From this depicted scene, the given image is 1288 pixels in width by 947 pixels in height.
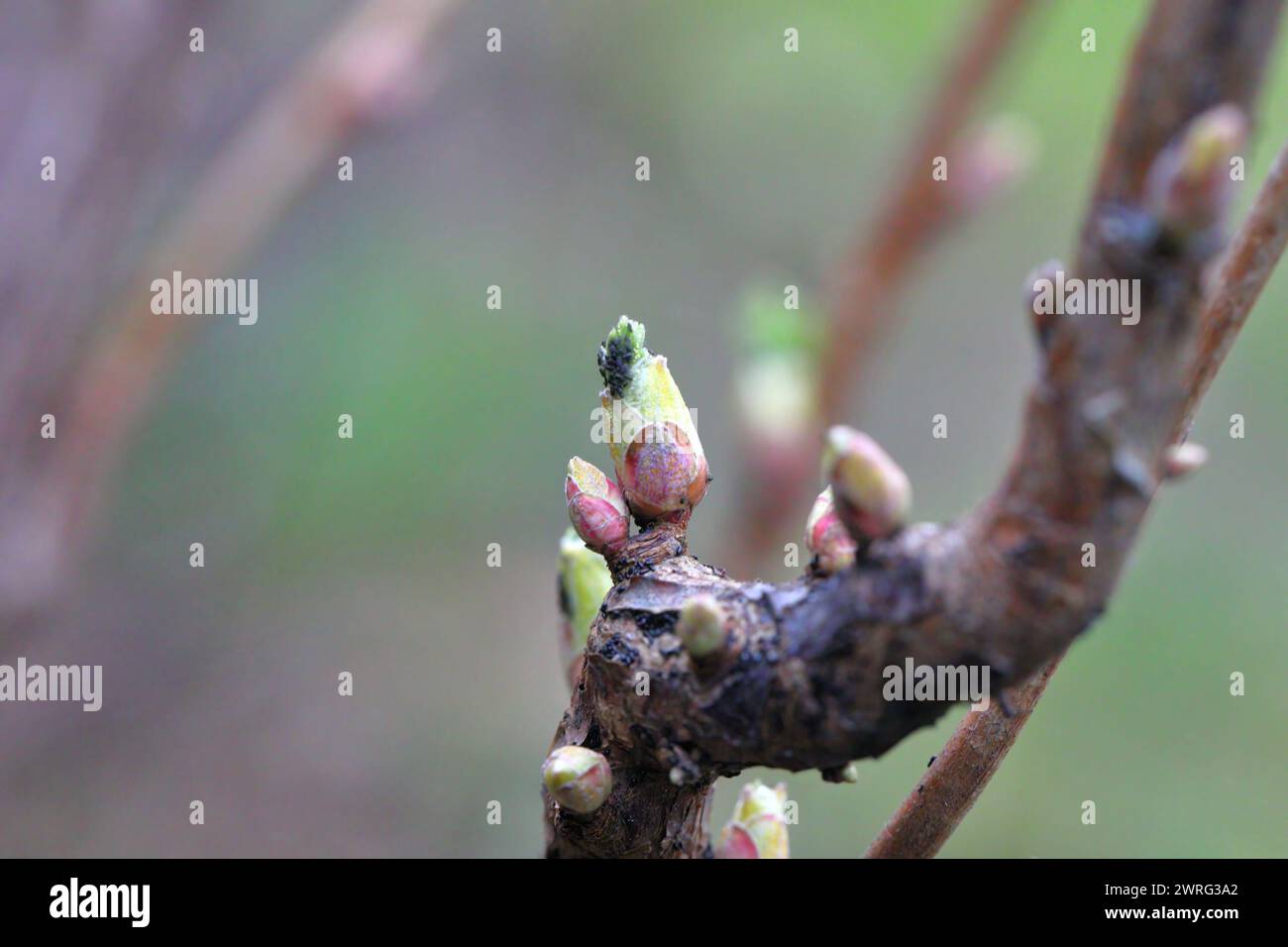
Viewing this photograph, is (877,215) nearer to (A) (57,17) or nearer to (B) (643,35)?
(A) (57,17)

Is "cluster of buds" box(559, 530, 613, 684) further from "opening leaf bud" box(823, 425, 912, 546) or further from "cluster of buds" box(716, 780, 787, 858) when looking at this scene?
"opening leaf bud" box(823, 425, 912, 546)

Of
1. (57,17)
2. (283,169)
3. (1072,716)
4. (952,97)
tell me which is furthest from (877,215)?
(1072,716)

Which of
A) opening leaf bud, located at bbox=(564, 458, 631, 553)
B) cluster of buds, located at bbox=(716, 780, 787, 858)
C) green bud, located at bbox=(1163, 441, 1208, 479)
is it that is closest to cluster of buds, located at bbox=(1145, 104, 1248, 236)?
green bud, located at bbox=(1163, 441, 1208, 479)

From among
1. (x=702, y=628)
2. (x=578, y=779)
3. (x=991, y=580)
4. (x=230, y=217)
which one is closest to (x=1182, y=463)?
(x=991, y=580)

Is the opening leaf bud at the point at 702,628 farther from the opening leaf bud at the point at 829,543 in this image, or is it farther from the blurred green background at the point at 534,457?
the blurred green background at the point at 534,457

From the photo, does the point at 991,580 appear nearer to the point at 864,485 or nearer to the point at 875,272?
the point at 864,485
